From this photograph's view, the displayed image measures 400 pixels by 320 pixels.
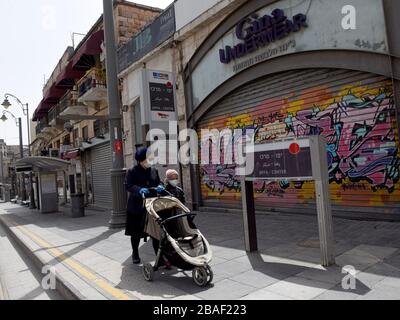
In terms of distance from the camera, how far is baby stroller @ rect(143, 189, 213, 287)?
4.39 metres

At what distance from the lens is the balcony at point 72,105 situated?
2190cm

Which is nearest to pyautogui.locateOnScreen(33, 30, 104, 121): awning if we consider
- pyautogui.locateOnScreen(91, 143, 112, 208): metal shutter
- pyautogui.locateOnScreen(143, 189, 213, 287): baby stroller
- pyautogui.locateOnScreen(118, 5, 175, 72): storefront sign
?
pyautogui.locateOnScreen(118, 5, 175, 72): storefront sign

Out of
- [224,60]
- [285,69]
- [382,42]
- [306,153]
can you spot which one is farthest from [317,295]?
[224,60]

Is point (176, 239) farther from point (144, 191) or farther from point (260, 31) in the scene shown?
point (260, 31)

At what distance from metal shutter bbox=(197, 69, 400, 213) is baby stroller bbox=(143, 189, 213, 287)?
408 cm

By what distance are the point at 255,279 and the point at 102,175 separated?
15479 mm

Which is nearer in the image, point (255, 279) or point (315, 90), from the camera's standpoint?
point (255, 279)

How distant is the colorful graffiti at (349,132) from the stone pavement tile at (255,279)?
2.74m

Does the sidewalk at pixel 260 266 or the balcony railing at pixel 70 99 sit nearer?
the sidewalk at pixel 260 266

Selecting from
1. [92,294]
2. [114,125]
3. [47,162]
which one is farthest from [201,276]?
[47,162]

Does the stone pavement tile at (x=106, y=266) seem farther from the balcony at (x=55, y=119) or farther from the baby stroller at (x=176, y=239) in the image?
the balcony at (x=55, y=119)

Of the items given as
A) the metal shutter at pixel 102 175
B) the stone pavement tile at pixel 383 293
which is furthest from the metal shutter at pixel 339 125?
the metal shutter at pixel 102 175

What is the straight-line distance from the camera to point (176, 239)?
474 centimetres

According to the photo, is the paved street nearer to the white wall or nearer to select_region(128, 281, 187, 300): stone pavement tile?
select_region(128, 281, 187, 300): stone pavement tile
